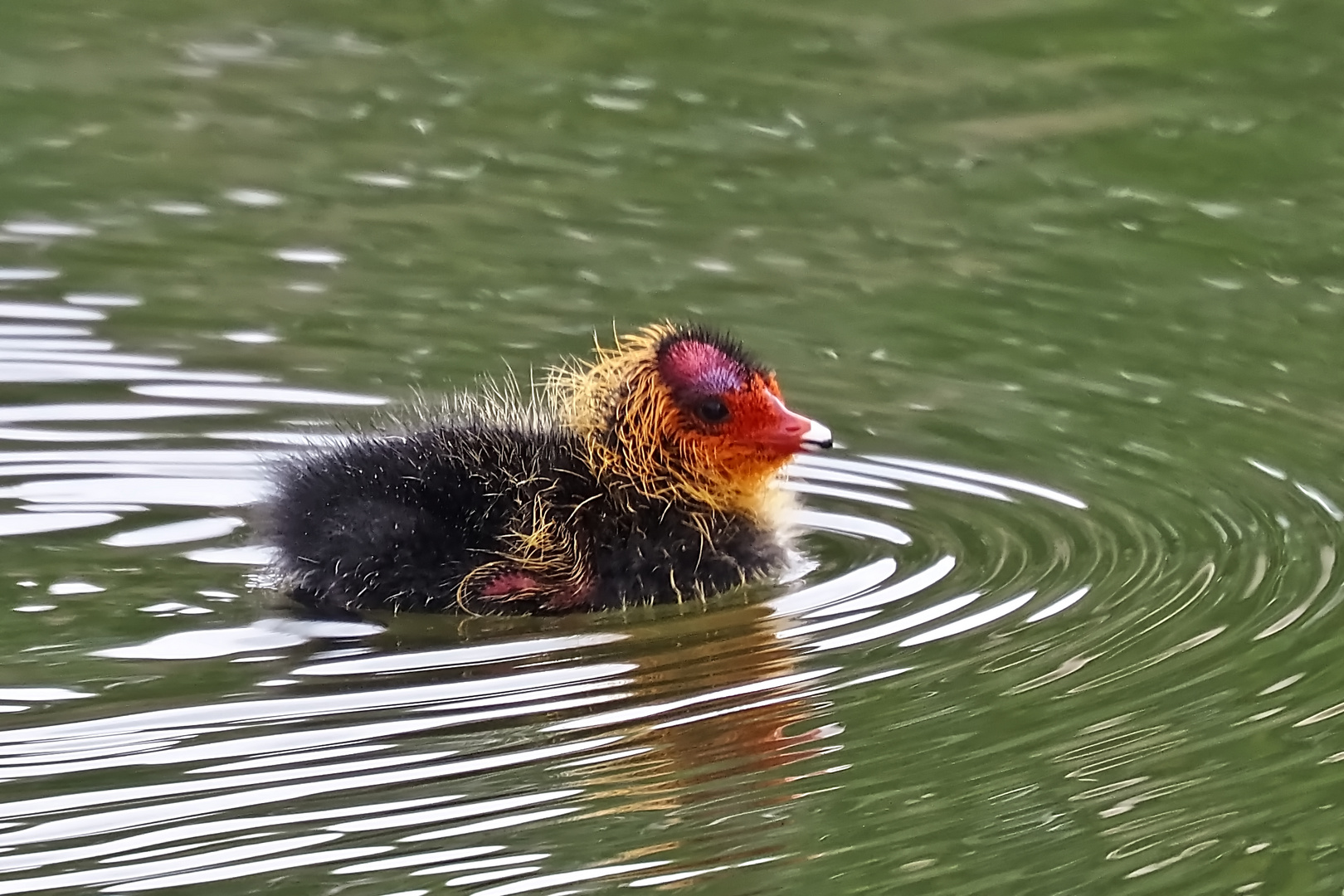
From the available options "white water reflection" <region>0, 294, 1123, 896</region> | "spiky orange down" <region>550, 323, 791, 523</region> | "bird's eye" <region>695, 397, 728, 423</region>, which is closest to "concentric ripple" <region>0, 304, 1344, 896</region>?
"white water reflection" <region>0, 294, 1123, 896</region>

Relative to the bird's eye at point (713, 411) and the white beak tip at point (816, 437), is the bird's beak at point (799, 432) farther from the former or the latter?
the bird's eye at point (713, 411)

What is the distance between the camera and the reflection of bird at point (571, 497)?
5785 millimetres

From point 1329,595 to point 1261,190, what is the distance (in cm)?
325

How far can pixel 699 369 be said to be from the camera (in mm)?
6176

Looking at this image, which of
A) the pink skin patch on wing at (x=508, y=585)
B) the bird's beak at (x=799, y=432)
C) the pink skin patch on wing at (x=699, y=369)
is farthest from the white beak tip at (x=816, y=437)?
the pink skin patch on wing at (x=508, y=585)

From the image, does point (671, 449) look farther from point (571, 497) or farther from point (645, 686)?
point (645, 686)

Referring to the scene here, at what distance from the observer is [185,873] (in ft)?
13.6

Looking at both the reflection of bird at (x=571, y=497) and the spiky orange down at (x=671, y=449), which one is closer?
the reflection of bird at (x=571, y=497)

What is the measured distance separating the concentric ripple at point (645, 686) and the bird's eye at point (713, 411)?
0.41 metres

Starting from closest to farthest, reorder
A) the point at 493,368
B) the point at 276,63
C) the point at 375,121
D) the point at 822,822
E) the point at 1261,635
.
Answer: the point at 822,822 → the point at 1261,635 → the point at 493,368 → the point at 375,121 → the point at 276,63

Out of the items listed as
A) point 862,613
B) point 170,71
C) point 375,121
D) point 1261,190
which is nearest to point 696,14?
point 375,121

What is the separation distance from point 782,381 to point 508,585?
1752mm

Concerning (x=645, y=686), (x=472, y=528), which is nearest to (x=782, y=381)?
(x=472, y=528)

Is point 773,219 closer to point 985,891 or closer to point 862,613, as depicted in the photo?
point 862,613
